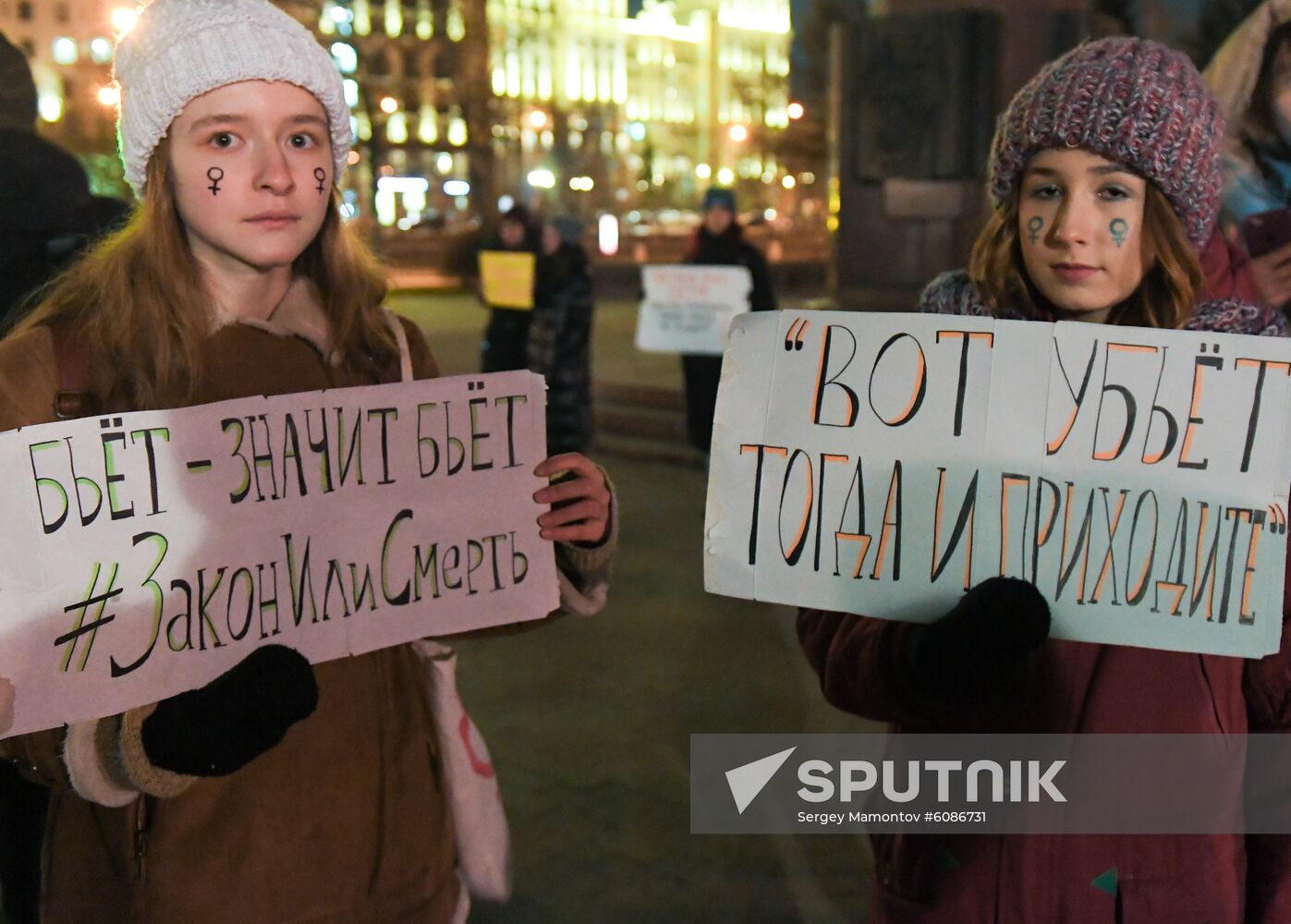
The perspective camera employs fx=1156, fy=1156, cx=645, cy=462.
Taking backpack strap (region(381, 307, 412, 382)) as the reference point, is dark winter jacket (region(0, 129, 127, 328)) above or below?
above

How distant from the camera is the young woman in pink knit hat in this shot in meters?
1.62

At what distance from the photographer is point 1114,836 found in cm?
165

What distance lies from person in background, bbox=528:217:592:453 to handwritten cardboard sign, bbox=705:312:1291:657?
6181 millimetres

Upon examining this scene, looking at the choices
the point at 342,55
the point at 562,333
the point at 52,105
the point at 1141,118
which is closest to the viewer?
the point at 1141,118

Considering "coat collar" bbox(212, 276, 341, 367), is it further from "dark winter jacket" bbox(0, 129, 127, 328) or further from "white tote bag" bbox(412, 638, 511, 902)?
"dark winter jacket" bbox(0, 129, 127, 328)

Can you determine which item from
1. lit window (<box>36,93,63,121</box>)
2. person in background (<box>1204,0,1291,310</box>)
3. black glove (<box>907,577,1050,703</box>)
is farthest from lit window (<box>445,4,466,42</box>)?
black glove (<box>907,577,1050,703</box>)

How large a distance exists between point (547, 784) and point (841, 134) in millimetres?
6593

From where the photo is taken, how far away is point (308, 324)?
6.24 ft

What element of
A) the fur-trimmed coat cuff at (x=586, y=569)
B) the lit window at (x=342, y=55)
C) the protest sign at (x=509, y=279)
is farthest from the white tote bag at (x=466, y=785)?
the protest sign at (x=509, y=279)

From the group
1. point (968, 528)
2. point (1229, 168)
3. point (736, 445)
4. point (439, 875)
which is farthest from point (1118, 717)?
point (1229, 168)

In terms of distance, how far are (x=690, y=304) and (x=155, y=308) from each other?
684 cm

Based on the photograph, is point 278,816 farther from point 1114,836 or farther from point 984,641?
point 1114,836

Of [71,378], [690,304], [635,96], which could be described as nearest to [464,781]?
[71,378]

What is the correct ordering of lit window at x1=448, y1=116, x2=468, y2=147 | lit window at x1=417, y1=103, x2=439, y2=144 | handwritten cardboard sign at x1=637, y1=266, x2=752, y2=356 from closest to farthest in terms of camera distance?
handwritten cardboard sign at x1=637, y1=266, x2=752, y2=356 < lit window at x1=417, y1=103, x2=439, y2=144 < lit window at x1=448, y1=116, x2=468, y2=147
